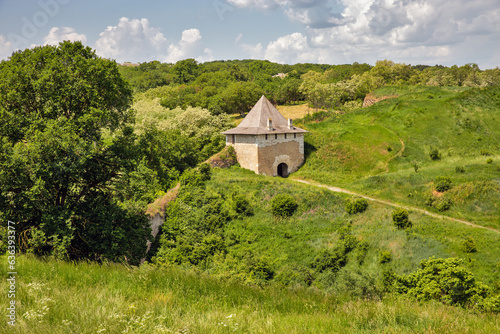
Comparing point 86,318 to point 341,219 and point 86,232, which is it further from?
point 341,219

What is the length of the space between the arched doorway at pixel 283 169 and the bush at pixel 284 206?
10971mm

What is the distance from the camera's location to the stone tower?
33219 mm

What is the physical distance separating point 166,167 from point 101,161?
54.8ft

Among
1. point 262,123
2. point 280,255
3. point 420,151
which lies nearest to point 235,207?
point 280,255

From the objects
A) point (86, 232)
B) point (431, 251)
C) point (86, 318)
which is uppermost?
point (86, 318)

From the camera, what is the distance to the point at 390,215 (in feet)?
71.3

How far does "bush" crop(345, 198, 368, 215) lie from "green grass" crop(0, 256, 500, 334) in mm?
16021

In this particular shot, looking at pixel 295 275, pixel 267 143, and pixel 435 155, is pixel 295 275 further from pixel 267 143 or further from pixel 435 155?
pixel 435 155

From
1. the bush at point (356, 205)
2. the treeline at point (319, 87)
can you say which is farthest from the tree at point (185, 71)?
the bush at point (356, 205)

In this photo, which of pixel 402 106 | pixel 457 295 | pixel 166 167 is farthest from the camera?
pixel 402 106

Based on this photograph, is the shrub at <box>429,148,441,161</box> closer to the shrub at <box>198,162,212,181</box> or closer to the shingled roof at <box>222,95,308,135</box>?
the shingled roof at <box>222,95,308,135</box>

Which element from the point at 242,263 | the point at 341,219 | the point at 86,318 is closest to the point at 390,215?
the point at 341,219

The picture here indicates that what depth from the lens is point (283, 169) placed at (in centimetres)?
3584

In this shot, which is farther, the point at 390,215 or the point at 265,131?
the point at 265,131
